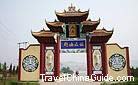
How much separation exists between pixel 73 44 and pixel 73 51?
0.61 meters

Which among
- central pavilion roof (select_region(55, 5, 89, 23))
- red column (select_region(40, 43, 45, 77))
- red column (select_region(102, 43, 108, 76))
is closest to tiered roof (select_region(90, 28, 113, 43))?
red column (select_region(102, 43, 108, 76))

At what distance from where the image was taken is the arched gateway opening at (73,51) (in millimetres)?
21453

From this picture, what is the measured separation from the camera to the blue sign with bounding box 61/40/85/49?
21.7 metres

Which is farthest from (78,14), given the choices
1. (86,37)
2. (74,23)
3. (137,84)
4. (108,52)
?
(137,84)

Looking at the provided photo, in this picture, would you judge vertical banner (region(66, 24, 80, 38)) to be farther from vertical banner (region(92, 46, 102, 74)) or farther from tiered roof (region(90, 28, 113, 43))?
vertical banner (region(92, 46, 102, 74))

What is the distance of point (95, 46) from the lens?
21875mm

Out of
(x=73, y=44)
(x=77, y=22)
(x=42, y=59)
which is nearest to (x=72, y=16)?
(x=77, y=22)

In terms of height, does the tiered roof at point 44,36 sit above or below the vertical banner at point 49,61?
above

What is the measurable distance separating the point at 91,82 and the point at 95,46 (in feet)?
10.7

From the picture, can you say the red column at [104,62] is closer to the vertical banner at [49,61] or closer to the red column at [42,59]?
the vertical banner at [49,61]

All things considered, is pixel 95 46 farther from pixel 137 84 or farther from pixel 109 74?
pixel 137 84

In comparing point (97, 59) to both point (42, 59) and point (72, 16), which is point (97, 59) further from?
point (42, 59)

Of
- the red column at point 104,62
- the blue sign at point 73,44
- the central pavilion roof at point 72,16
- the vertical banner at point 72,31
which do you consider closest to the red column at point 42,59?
the blue sign at point 73,44

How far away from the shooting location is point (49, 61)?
2178 cm
